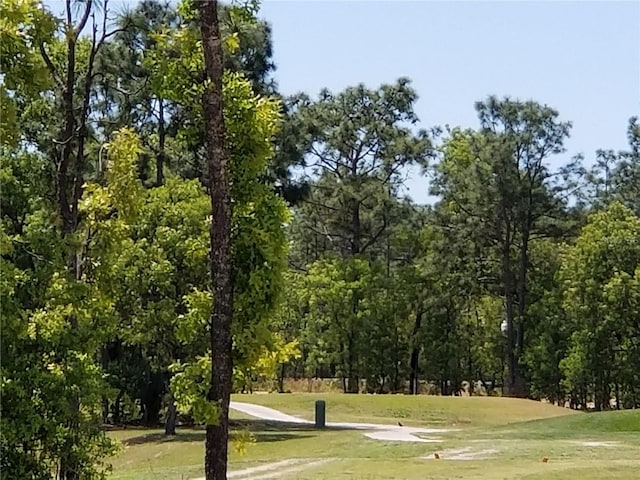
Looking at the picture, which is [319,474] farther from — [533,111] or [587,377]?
[533,111]

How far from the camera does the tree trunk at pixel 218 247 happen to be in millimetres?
10938

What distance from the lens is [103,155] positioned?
56.6ft

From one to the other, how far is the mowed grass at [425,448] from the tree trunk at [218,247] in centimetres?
464

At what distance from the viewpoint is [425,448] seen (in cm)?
2044

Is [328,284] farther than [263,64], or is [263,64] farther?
[328,284]

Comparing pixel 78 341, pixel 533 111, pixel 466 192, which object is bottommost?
pixel 78 341

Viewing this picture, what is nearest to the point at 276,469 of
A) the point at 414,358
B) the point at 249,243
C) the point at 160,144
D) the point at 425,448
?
the point at 425,448

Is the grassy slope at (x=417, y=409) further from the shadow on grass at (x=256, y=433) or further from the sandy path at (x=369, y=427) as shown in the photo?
the shadow on grass at (x=256, y=433)

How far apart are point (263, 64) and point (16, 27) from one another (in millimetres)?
23305

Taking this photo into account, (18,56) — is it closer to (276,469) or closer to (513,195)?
(276,469)

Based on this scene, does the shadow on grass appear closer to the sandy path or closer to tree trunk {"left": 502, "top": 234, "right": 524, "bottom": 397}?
the sandy path

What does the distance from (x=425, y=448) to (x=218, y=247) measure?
10.6 meters

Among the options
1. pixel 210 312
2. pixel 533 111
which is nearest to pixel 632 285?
pixel 533 111

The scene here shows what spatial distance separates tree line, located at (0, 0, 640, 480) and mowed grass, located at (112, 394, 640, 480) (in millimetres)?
1922
